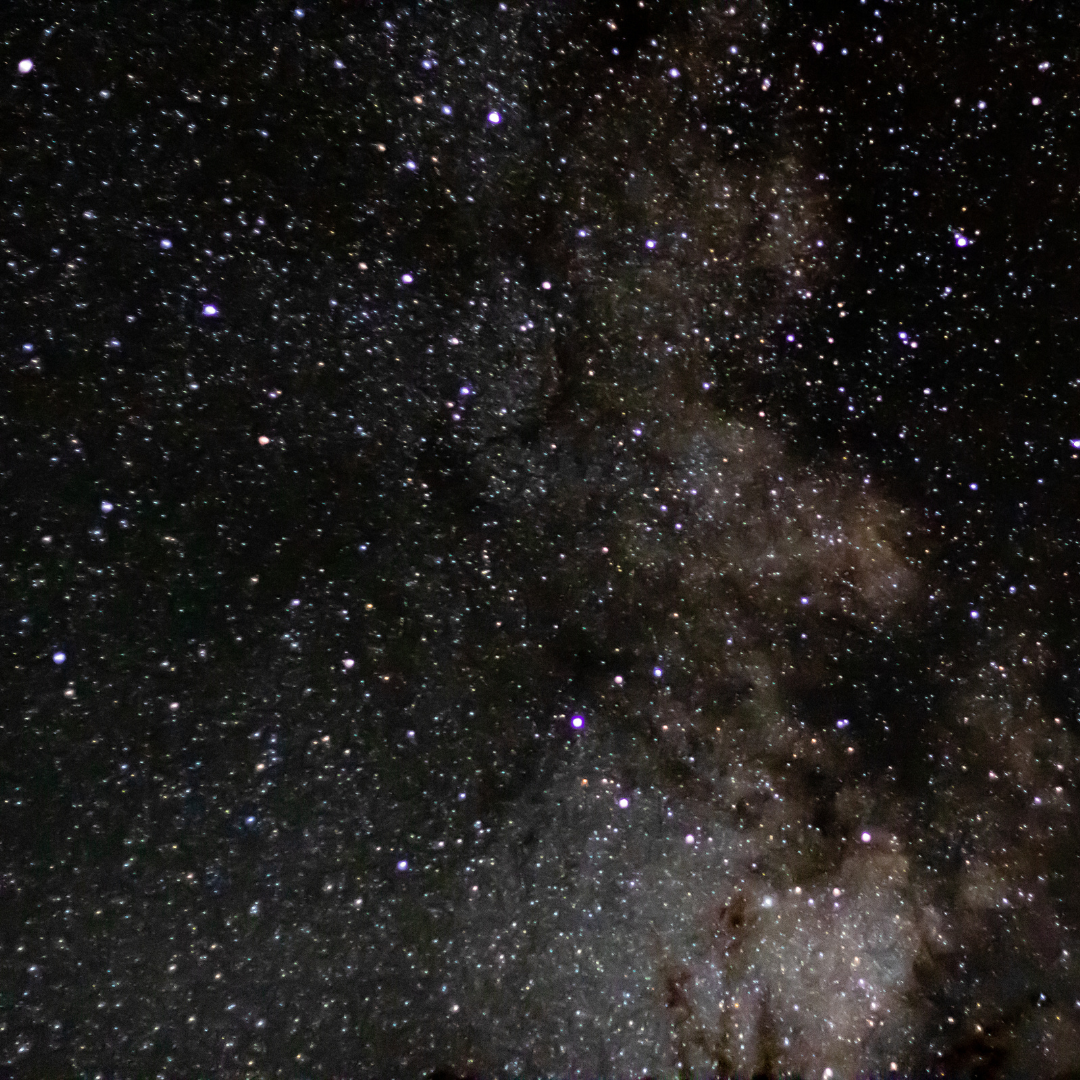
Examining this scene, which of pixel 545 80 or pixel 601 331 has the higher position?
pixel 545 80

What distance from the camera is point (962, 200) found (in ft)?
1.88

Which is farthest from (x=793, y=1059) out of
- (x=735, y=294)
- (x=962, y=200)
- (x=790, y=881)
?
(x=962, y=200)

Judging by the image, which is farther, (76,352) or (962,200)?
(962,200)

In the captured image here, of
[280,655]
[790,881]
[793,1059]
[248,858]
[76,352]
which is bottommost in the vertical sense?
[793,1059]

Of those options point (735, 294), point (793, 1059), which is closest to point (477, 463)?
point (735, 294)

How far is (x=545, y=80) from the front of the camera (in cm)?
50

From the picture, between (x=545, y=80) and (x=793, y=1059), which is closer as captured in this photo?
(x=545, y=80)

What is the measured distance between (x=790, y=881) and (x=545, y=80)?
0.72 m

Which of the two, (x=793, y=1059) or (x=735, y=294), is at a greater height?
(x=735, y=294)

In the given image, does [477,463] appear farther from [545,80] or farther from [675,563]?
[545,80]

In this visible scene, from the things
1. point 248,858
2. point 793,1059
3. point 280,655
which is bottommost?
point 793,1059

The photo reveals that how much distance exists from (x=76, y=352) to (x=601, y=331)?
39 centimetres

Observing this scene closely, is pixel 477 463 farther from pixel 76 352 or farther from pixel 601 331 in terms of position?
pixel 76 352

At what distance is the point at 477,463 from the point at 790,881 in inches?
19.0
